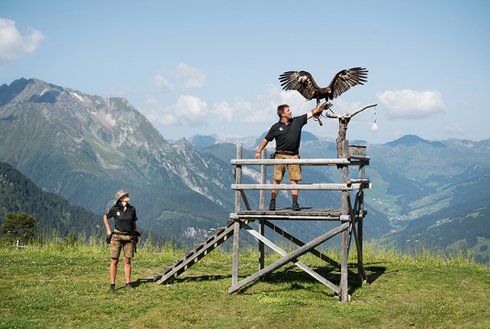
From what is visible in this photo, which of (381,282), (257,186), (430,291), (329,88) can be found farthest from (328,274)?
(329,88)

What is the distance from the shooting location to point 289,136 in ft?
60.7

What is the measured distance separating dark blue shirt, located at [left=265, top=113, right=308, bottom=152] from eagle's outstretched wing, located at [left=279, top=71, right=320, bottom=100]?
1082 millimetres

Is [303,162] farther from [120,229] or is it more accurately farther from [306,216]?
[120,229]

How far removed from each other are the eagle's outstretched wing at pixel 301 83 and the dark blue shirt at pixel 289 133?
3.55 feet

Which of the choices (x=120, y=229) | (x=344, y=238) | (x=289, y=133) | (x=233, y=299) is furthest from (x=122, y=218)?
(x=344, y=238)

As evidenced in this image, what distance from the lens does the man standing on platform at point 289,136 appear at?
18453mm

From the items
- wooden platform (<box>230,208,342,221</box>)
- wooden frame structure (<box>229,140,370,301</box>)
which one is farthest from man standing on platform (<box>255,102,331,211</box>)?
wooden frame structure (<box>229,140,370,301</box>)

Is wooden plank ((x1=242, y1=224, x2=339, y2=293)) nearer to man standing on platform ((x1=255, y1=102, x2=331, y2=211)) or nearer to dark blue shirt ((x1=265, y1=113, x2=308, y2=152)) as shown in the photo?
man standing on platform ((x1=255, y1=102, x2=331, y2=211))

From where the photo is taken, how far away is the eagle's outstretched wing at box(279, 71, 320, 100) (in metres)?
19.0

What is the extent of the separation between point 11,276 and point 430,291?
14227 mm

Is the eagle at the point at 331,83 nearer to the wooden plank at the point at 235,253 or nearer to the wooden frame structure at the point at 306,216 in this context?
the wooden frame structure at the point at 306,216

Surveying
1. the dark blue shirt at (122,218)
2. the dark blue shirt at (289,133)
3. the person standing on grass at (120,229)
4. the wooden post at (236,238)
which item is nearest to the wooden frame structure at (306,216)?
the wooden post at (236,238)

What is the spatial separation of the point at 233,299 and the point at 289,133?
5.39m

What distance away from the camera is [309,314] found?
1548cm
